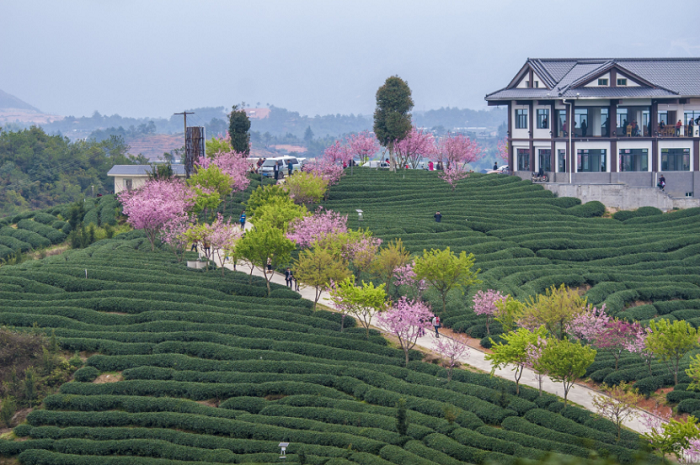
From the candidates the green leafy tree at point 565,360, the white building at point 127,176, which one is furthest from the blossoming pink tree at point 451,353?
the white building at point 127,176

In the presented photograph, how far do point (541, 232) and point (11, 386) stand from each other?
43498mm

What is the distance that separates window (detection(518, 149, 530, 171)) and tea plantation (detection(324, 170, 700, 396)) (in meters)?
3.53

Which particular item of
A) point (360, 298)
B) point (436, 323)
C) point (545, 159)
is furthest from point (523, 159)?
point (360, 298)

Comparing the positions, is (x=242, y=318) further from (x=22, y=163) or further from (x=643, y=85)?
(x=22, y=163)

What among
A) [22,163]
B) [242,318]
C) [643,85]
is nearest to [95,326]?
[242,318]

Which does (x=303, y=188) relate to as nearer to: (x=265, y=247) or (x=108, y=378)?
(x=265, y=247)

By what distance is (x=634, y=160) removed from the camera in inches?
3164

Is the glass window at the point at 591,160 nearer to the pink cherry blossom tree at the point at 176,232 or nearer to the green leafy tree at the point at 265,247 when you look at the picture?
the green leafy tree at the point at 265,247

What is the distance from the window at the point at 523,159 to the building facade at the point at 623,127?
9.96 feet

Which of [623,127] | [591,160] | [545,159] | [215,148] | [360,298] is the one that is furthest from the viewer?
[545,159]

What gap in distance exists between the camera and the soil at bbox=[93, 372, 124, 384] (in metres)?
39.2

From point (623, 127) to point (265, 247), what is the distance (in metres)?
48.7

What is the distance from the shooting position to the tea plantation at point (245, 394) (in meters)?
31.9

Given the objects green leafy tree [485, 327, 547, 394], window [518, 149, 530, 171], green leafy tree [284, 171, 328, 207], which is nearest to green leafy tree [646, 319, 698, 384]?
green leafy tree [485, 327, 547, 394]
